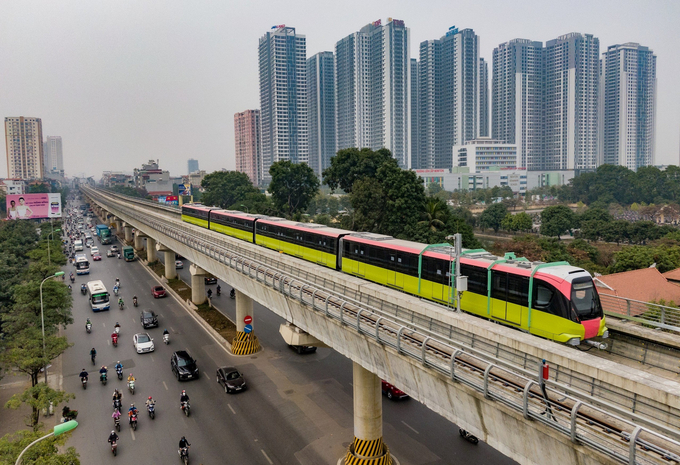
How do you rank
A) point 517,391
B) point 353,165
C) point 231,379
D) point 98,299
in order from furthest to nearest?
point 353,165 → point 98,299 → point 231,379 → point 517,391

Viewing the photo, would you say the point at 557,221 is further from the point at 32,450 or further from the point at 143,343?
the point at 32,450

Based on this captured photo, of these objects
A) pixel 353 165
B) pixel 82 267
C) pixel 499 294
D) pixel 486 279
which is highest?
pixel 353 165

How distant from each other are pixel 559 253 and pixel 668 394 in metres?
48.2

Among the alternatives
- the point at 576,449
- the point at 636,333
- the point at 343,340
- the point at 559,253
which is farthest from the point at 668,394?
the point at 559,253

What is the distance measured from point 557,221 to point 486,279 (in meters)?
78.3

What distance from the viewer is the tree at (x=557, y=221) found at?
87.6 m

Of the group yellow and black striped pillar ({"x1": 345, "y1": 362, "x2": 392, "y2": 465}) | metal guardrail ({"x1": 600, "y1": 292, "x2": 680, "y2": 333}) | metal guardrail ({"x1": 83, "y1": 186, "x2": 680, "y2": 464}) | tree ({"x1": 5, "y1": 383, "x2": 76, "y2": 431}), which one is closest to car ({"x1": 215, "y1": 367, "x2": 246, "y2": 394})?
tree ({"x1": 5, "y1": 383, "x2": 76, "y2": 431})

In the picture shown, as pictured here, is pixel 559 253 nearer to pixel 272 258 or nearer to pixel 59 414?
pixel 272 258

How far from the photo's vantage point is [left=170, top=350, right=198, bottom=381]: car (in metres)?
31.0

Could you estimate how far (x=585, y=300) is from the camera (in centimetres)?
1495

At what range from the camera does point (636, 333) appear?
14664 mm

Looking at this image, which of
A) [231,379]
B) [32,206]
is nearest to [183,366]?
[231,379]

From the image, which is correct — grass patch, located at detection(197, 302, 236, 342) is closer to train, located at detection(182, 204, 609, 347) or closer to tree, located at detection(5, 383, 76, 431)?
train, located at detection(182, 204, 609, 347)

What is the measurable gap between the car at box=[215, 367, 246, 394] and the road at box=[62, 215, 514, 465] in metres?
0.45
